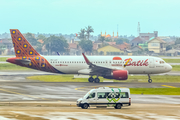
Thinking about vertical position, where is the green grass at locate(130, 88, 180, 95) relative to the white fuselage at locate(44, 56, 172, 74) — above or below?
below

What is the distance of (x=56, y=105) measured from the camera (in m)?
30.3

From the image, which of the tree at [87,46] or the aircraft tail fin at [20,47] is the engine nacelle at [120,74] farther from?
the tree at [87,46]

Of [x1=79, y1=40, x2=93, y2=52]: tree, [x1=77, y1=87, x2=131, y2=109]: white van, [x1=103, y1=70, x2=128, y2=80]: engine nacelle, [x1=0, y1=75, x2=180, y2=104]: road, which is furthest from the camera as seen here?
[x1=79, y1=40, x2=93, y2=52]: tree

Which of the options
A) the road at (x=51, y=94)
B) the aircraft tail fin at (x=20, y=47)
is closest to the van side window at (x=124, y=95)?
the road at (x=51, y=94)

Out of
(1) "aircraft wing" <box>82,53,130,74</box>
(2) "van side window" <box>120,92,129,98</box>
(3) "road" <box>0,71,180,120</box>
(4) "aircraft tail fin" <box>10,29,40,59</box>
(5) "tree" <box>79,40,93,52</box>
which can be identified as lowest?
(3) "road" <box>0,71,180,120</box>

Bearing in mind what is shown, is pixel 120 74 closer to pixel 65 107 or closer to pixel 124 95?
pixel 124 95

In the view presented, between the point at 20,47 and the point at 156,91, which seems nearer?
the point at 156,91

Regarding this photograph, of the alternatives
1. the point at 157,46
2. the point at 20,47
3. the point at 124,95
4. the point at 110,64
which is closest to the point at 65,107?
the point at 124,95

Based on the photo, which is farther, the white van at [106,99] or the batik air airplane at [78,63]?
the batik air airplane at [78,63]

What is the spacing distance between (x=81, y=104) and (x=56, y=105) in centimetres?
294

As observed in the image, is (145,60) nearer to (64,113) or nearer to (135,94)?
(135,94)

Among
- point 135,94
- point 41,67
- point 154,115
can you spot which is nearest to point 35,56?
point 41,67

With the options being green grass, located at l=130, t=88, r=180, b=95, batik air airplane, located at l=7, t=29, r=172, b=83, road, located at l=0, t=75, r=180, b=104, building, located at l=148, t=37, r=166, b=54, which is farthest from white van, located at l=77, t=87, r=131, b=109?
building, located at l=148, t=37, r=166, b=54

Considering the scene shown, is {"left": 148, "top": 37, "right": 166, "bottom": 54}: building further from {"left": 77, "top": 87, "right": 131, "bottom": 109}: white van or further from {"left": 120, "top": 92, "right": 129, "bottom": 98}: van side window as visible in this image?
{"left": 77, "top": 87, "right": 131, "bottom": 109}: white van
